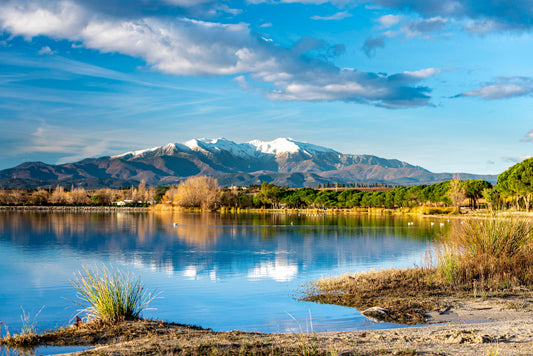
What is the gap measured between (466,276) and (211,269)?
10.4 meters

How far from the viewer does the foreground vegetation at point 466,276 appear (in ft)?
42.6

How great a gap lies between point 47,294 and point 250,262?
31.4 feet

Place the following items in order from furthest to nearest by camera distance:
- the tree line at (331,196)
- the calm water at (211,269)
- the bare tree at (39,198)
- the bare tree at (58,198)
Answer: the bare tree at (58,198) < the bare tree at (39,198) < the tree line at (331,196) < the calm water at (211,269)

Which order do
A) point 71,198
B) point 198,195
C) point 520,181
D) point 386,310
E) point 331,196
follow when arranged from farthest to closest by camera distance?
point 71,198 → point 198,195 → point 331,196 → point 520,181 → point 386,310

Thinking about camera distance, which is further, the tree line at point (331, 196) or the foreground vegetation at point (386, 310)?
the tree line at point (331, 196)

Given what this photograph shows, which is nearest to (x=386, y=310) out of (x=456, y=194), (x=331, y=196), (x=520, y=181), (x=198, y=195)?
(x=520, y=181)

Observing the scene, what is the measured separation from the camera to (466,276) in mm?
14117

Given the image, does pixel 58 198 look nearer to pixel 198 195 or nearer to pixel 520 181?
pixel 198 195

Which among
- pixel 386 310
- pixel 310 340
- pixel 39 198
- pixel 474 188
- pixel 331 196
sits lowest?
pixel 386 310

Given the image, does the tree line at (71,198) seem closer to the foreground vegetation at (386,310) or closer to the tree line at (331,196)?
the tree line at (331,196)

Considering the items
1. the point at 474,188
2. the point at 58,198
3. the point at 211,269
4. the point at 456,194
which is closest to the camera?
the point at 211,269

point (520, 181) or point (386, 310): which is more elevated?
point (520, 181)

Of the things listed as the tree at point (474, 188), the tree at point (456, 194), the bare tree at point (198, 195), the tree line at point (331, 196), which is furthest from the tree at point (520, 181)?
the bare tree at point (198, 195)

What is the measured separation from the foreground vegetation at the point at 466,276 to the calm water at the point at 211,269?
1.33 metres
